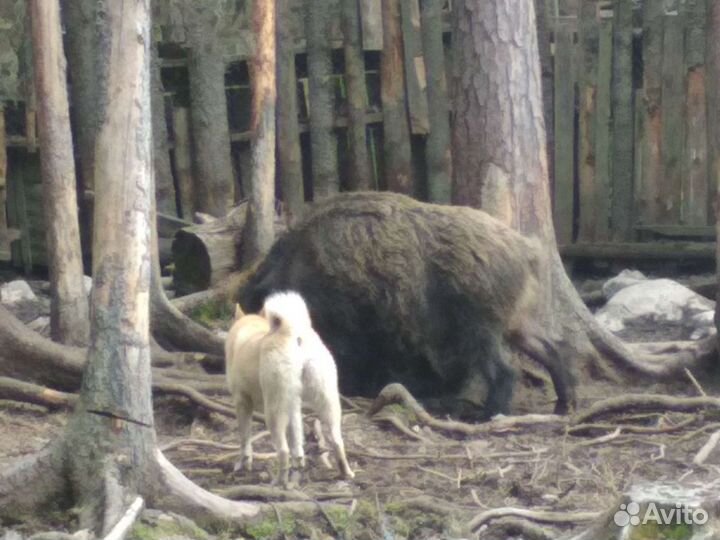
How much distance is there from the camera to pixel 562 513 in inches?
222

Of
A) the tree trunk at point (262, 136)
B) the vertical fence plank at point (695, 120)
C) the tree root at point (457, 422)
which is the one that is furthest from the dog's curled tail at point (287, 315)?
the vertical fence plank at point (695, 120)

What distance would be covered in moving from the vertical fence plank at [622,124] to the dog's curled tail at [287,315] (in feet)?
19.1

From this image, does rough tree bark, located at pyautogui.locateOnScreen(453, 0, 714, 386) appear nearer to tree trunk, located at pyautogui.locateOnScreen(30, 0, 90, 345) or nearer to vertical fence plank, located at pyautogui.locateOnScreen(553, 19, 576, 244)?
tree trunk, located at pyautogui.locateOnScreen(30, 0, 90, 345)

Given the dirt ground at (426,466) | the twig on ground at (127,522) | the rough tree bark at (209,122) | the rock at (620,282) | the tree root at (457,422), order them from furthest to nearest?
the rough tree bark at (209,122)
the rock at (620,282)
the tree root at (457,422)
the dirt ground at (426,466)
the twig on ground at (127,522)

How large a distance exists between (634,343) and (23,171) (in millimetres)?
5259

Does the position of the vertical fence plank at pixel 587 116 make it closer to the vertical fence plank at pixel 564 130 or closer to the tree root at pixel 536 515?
the vertical fence plank at pixel 564 130

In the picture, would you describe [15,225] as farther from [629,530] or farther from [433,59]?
[629,530]

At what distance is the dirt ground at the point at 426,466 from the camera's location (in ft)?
18.2

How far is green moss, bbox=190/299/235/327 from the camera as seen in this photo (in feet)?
30.2

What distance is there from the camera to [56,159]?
7730mm

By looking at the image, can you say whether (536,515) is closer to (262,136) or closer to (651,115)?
(262,136)

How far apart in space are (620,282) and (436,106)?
78.9 inches

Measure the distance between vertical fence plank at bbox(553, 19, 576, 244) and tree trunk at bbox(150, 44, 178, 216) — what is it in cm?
301

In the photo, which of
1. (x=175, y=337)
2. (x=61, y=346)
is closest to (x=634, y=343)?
(x=175, y=337)
